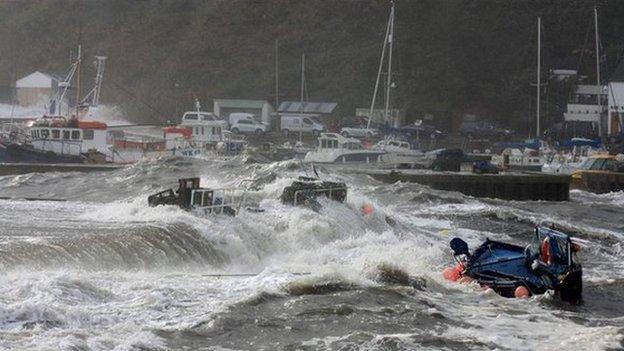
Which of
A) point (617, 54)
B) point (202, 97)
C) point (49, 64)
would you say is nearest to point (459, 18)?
point (617, 54)

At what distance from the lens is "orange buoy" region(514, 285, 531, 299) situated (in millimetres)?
17922

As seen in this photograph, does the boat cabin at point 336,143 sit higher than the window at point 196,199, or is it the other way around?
the boat cabin at point 336,143

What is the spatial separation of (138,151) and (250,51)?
33.7m

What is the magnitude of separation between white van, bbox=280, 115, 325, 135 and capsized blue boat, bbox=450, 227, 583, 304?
48495 mm

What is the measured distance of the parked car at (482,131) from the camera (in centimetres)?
6962

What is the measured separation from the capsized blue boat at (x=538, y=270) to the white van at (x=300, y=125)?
48.5 meters

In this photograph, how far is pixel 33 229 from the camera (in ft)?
69.4

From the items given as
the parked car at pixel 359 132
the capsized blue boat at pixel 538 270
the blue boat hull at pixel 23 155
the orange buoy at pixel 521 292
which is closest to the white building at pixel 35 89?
the parked car at pixel 359 132

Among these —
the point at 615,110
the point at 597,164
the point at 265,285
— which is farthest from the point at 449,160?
the point at 265,285

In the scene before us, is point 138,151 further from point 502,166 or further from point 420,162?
point 502,166

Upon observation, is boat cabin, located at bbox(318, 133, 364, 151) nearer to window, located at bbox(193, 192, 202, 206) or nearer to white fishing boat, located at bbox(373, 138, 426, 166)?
white fishing boat, located at bbox(373, 138, 426, 166)

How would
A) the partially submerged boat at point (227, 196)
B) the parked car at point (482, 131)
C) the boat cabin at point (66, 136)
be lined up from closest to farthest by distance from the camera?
the partially submerged boat at point (227, 196) → the boat cabin at point (66, 136) → the parked car at point (482, 131)

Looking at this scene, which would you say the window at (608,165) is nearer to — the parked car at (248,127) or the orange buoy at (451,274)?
the parked car at (248,127)

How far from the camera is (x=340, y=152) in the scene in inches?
2160
